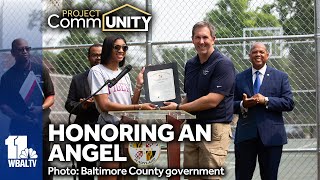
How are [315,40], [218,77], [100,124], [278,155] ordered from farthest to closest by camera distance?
[315,40], [278,155], [100,124], [218,77]

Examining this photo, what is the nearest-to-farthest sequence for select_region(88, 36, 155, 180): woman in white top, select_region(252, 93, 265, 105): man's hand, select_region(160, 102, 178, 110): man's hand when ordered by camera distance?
select_region(160, 102, 178, 110): man's hand < select_region(88, 36, 155, 180): woman in white top < select_region(252, 93, 265, 105): man's hand

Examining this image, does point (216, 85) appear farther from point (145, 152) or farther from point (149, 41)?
point (149, 41)

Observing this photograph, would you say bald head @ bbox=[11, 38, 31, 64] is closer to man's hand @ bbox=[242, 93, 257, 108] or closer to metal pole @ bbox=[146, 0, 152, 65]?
metal pole @ bbox=[146, 0, 152, 65]

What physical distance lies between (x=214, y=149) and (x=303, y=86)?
2180 millimetres

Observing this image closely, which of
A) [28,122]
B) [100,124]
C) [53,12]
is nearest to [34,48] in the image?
[53,12]

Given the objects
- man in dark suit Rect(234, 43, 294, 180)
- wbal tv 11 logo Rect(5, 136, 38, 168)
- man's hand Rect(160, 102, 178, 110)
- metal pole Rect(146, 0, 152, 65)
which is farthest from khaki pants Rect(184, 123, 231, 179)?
wbal tv 11 logo Rect(5, 136, 38, 168)

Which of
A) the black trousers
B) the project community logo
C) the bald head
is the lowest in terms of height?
the black trousers

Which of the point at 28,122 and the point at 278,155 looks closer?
the point at 278,155

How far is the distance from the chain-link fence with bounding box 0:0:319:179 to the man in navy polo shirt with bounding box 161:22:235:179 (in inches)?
58.0

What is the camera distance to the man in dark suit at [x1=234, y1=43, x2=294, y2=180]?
668 cm

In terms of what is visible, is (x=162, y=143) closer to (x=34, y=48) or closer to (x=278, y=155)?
(x=278, y=155)

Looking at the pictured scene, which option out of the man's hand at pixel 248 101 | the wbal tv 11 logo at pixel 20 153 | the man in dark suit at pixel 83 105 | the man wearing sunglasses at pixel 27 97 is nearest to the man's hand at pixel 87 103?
the man in dark suit at pixel 83 105

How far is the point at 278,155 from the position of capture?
6.73 metres

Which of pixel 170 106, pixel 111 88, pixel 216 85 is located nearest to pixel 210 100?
pixel 216 85
